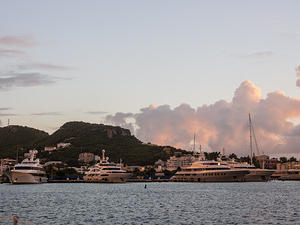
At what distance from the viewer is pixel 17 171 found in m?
190

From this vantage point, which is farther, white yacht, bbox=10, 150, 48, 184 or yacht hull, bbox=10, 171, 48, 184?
yacht hull, bbox=10, 171, 48, 184

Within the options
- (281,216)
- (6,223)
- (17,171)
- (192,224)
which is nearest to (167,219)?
(192,224)

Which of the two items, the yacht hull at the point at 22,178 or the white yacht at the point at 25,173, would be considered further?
the yacht hull at the point at 22,178

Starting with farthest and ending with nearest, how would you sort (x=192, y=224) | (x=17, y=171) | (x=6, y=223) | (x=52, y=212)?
(x=17, y=171) → (x=52, y=212) → (x=192, y=224) → (x=6, y=223)

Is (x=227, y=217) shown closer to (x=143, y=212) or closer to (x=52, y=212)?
(x=143, y=212)

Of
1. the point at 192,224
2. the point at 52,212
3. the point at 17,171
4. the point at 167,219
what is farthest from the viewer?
the point at 17,171

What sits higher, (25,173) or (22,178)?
(25,173)

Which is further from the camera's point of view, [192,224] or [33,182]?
[33,182]

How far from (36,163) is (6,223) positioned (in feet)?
494

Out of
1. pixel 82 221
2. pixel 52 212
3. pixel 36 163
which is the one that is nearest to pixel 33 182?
pixel 36 163

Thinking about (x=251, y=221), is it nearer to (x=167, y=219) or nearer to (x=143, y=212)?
(x=167, y=219)

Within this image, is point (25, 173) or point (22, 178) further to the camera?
point (22, 178)

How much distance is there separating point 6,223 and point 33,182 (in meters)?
150

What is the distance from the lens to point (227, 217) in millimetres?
62219
